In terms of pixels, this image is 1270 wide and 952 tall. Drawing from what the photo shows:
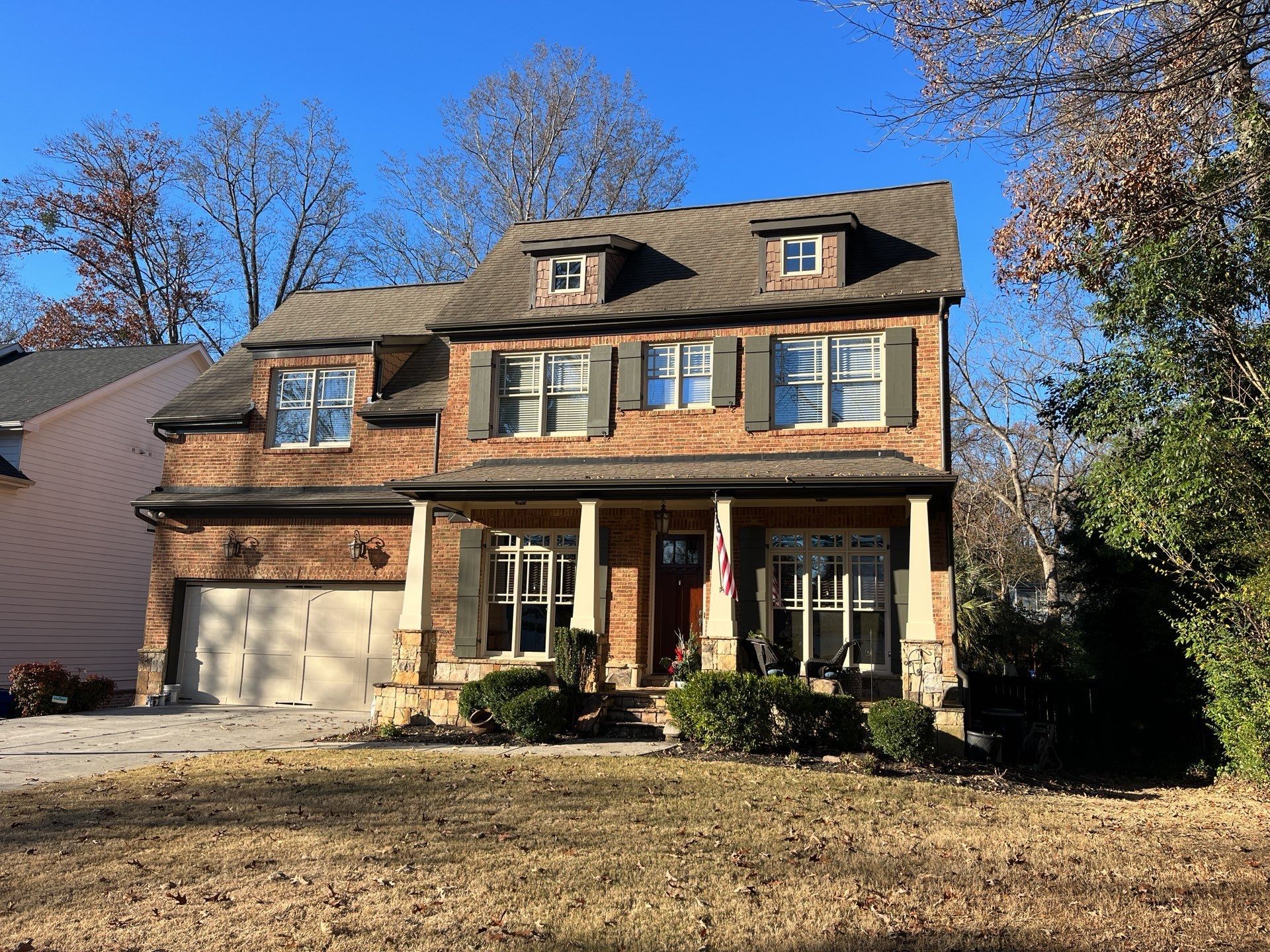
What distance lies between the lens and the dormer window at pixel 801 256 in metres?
15.6

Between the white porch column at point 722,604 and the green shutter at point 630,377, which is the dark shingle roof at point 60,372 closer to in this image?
the green shutter at point 630,377

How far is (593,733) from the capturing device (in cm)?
1323

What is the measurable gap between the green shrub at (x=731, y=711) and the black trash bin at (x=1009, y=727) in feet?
12.1

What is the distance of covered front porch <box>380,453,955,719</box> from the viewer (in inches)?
531

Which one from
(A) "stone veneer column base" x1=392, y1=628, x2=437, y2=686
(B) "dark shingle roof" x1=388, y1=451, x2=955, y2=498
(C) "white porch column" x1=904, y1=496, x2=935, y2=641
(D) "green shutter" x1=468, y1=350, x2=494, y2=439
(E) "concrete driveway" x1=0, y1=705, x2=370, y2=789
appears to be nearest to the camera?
(E) "concrete driveway" x1=0, y1=705, x2=370, y2=789

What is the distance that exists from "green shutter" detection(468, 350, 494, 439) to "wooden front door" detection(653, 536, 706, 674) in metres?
3.42

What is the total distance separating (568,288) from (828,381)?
183 inches

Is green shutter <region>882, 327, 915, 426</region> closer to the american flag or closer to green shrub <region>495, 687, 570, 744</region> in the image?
the american flag

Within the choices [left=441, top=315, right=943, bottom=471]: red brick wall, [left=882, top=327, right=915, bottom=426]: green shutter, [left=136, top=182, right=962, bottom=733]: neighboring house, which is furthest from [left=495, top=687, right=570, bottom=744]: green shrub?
[left=882, top=327, right=915, bottom=426]: green shutter

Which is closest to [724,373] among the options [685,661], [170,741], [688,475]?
[688,475]

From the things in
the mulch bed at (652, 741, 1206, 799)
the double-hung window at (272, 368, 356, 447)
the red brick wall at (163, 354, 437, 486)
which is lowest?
the mulch bed at (652, 741, 1206, 799)

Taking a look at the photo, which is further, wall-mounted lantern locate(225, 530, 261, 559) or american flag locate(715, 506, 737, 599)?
wall-mounted lantern locate(225, 530, 261, 559)

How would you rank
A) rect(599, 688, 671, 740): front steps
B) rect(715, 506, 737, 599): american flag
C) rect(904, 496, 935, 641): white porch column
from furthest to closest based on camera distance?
rect(599, 688, 671, 740): front steps → rect(715, 506, 737, 599): american flag → rect(904, 496, 935, 641): white porch column

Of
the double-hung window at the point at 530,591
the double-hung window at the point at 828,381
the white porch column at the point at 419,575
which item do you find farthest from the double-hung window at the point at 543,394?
the double-hung window at the point at 828,381
